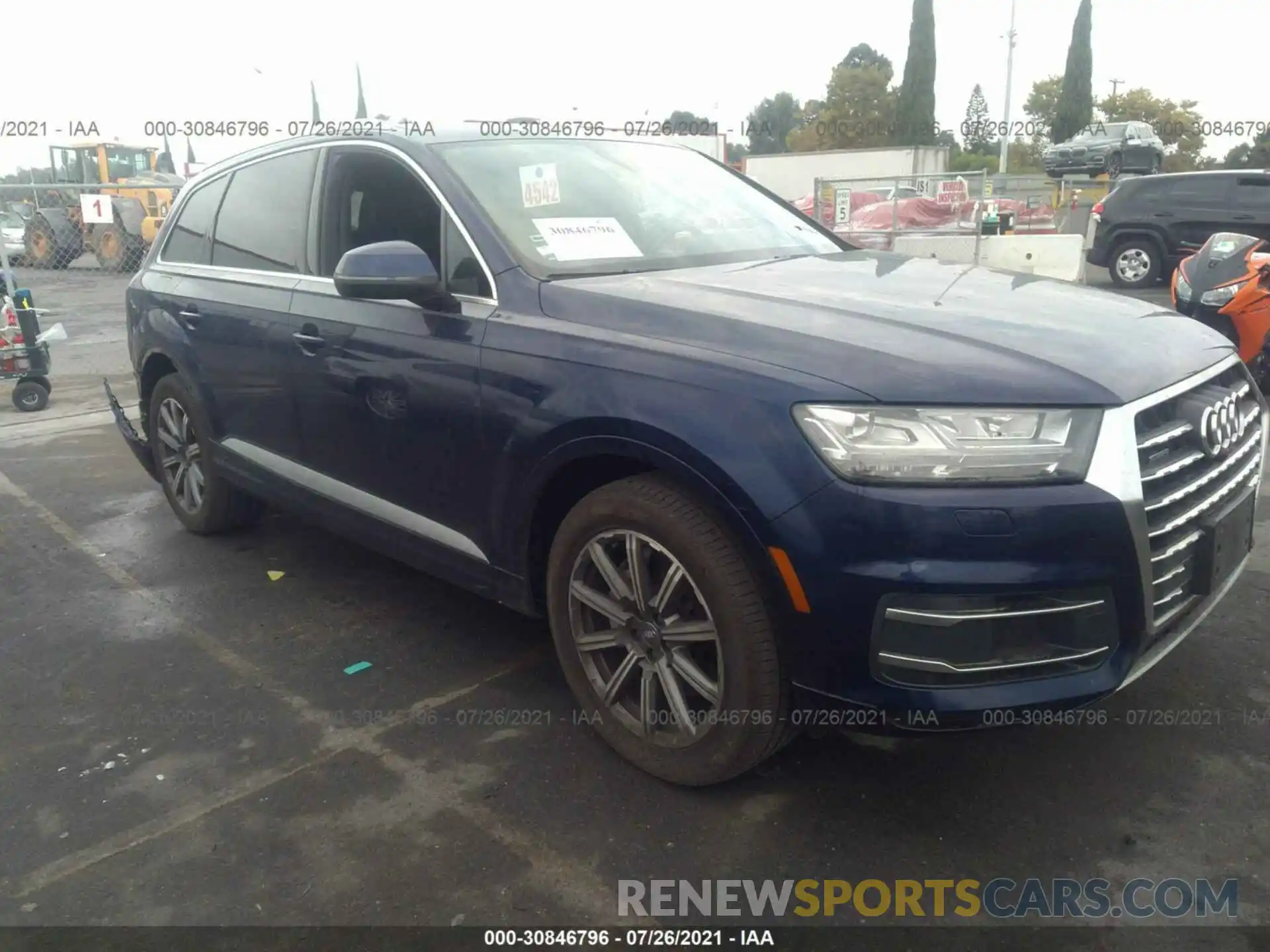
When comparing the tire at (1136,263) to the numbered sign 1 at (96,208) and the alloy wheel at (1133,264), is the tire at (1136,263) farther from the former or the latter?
the numbered sign 1 at (96,208)

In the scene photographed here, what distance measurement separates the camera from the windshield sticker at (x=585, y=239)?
3.12m

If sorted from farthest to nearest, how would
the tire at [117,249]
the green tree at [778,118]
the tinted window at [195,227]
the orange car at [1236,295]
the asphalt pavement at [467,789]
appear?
the green tree at [778,118] → the tire at [117,249] → the orange car at [1236,295] → the tinted window at [195,227] → the asphalt pavement at [467,789]

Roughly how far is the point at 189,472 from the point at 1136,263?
48.5 feet

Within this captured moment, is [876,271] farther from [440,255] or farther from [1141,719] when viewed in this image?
[1141,719]

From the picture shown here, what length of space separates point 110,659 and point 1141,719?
3.52m

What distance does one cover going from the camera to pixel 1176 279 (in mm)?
7816

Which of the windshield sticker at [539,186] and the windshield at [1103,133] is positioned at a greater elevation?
the windshield at [1103,133]

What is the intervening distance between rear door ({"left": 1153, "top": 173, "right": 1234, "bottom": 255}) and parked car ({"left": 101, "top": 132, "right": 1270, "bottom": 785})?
13171 mm

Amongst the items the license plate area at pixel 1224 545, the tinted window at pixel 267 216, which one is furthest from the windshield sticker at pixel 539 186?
the license plate area at pixel 1224 545

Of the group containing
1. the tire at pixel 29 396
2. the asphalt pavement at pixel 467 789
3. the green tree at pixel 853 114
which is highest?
the green tree at pixel 853 114

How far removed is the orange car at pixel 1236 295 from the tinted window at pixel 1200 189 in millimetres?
7930

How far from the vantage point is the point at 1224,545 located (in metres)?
2.62

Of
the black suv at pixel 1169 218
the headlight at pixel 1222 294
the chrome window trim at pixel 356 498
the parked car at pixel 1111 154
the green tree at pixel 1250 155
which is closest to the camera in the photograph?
the chrome window trim at pixel 356 498

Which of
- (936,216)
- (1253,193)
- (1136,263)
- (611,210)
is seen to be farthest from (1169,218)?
(611,210)
